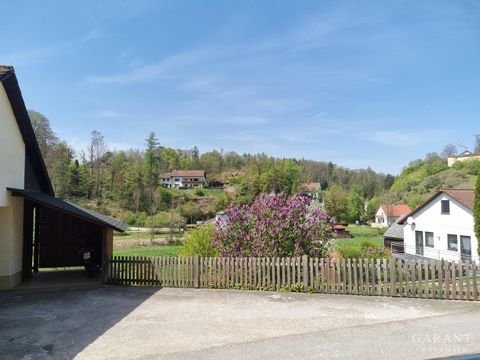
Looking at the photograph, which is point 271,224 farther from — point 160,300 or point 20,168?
point 20,168

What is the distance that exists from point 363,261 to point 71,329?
750 centimetres

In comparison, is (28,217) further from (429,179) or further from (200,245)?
(429,179)

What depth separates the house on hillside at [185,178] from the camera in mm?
98025

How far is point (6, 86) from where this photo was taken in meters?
10.1

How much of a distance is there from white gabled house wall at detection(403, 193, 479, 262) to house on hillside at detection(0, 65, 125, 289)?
21957 mm

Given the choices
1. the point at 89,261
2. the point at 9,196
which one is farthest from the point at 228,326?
the point at 9,196

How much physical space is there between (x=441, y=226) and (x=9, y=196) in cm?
2756

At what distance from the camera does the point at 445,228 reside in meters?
27.0

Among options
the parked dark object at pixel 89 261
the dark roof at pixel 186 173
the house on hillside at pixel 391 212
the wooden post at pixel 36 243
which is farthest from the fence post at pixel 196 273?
the dark roof at pixel 186 173

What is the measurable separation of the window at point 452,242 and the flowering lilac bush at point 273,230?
1792 centimetres

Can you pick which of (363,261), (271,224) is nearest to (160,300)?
(271,224)

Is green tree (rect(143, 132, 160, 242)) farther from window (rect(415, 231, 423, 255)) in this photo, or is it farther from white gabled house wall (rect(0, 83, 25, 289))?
white gabled house wall (rect(0, 83, 25, 289))

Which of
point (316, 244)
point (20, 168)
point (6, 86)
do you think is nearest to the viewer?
point (6, 86)

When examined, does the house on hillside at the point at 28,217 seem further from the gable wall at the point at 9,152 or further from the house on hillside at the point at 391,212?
the house on hillside at the point at 391,212
